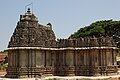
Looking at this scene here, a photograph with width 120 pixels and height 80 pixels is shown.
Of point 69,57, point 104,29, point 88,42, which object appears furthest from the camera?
point 104,29

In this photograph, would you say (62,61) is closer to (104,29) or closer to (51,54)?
(51,54)

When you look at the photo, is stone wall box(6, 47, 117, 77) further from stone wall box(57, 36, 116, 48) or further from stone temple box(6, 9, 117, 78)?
stone wall box(57, 36, 116, 48)

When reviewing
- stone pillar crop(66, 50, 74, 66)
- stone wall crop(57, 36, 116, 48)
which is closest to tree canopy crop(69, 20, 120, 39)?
stone wall crop(57, 36, 116, 48)

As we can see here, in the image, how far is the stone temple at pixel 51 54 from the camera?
2681cm

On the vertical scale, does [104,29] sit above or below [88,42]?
above

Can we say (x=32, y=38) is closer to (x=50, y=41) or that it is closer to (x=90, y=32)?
(x=50, y=41)

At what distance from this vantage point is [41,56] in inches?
1099

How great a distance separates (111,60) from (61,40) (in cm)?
623

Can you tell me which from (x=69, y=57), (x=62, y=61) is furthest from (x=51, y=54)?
(x=69, y=57)

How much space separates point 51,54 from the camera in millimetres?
29562

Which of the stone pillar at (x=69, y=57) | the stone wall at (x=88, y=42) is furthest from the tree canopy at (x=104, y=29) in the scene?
the stone pillar at (x=69, y=57)

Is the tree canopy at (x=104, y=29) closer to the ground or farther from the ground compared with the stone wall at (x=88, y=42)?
farther from the ground

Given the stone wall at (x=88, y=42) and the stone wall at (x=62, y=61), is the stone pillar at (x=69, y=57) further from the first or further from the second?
the stone wall at (x=88, y=42)

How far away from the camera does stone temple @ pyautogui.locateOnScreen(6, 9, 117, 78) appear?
26.8 m
